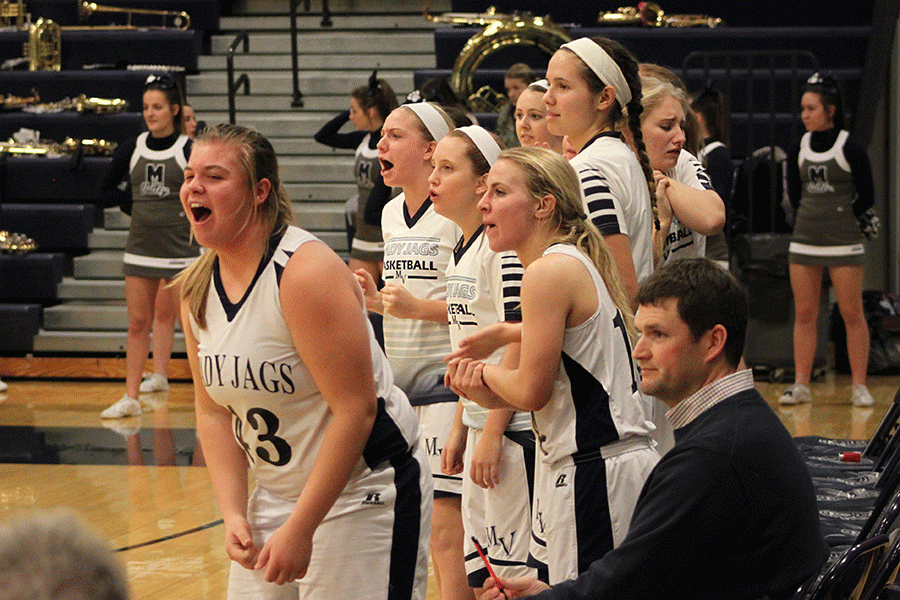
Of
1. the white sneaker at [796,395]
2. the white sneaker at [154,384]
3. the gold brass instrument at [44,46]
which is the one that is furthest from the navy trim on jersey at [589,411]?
the gold brass instrument at [44,46]

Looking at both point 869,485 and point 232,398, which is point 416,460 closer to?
point 232,398

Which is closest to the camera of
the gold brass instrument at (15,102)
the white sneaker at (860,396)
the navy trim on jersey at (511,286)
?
the navy trim on jersey at (511,286)

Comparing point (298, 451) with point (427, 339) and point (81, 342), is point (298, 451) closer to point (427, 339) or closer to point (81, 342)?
point (427, 339)

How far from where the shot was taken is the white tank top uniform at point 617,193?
2.93 meters

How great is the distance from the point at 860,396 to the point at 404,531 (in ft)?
17.1

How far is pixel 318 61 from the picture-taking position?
10.5m

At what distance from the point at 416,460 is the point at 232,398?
1.33 feet

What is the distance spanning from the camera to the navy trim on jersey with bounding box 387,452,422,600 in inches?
90.5

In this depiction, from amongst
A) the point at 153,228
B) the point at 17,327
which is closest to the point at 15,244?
the point at 17,327

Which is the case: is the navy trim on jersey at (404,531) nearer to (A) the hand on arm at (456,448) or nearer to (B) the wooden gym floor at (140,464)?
(A) the hand on arm at (456,448)

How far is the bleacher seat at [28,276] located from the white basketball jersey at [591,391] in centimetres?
705

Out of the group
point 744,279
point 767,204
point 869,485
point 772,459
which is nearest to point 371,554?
point 772,459

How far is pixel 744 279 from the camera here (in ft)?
26.1

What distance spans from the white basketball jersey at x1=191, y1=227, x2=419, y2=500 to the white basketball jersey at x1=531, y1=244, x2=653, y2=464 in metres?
0.35
